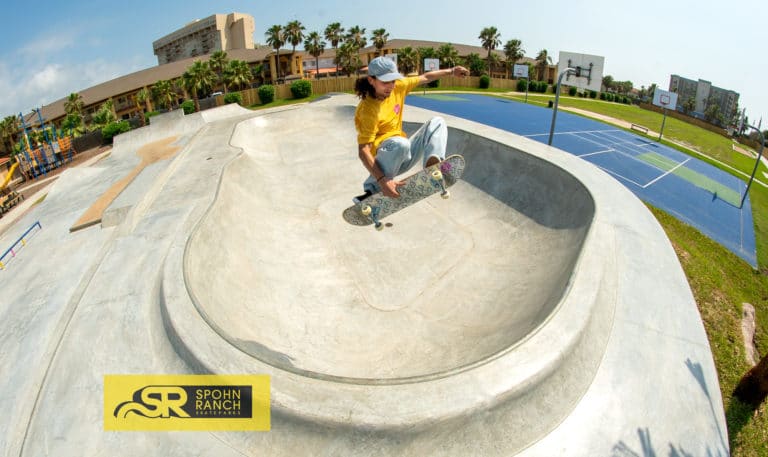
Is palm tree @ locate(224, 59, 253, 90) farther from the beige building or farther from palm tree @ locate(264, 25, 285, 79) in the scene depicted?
the beige building

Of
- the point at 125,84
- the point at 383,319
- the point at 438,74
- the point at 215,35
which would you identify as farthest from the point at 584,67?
the point at 215,35

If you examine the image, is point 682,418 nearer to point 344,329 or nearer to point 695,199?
point 344,329

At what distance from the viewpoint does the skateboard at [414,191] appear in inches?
246

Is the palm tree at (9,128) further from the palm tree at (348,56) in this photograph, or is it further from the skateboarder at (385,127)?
the skateboarder at (385,127)

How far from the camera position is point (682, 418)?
17.0ft

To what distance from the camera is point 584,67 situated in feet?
65.5

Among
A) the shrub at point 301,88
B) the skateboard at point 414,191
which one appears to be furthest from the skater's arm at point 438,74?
the shrub at point 301,88

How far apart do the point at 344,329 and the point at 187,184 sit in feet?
26.9

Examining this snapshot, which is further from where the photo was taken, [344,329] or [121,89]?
[121,89]

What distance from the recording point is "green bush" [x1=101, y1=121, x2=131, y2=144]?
34.8 m

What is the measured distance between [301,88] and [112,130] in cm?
1991

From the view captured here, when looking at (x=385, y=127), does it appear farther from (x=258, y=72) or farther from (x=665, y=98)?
(x=258, y=72)

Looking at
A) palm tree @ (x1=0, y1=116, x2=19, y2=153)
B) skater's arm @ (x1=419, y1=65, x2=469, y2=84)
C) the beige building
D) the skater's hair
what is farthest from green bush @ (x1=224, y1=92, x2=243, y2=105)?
the beige building

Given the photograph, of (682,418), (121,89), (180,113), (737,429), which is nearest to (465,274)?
(682,418)
